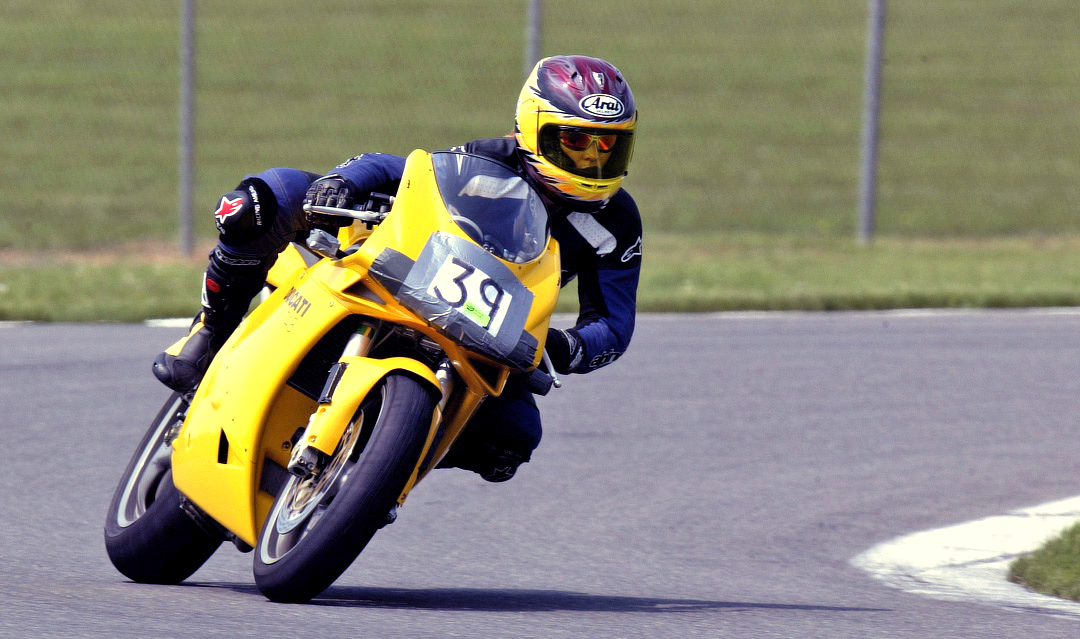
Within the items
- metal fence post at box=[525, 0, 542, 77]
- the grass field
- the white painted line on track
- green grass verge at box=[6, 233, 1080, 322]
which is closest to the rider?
the white painted line on track

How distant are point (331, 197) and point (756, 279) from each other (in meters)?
9.27

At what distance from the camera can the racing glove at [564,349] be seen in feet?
16.3

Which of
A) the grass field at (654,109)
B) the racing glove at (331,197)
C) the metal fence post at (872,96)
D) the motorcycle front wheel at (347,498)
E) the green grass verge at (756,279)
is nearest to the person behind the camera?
the motorcycle front wheel at (347,498)

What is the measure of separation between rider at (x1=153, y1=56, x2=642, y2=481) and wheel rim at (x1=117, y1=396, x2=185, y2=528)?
0.20 meters

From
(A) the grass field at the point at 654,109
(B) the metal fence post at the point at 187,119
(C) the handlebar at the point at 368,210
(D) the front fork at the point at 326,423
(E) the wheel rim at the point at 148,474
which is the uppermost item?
(C) the handlebar at the point at 368,210

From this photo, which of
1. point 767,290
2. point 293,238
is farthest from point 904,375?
point 293,238

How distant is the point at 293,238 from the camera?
217 inches

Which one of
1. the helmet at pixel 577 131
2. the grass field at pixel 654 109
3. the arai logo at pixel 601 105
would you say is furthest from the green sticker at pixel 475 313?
the grass field at pixel 654 109

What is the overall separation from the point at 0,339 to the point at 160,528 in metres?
5.47

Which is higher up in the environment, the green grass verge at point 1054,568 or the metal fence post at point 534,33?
the metal fence post at point 534,33

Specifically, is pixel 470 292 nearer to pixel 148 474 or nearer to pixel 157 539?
pixel 157 539

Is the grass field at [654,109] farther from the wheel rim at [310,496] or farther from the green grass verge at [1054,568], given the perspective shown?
the wheel rim at [310,496]

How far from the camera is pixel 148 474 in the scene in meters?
5.56

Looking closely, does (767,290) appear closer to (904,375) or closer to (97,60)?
(904,375)
